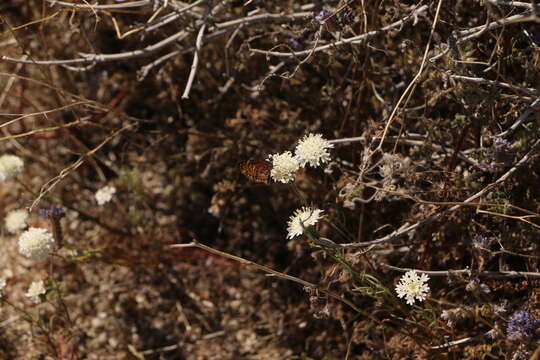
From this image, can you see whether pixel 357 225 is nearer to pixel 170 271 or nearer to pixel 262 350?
pixel 262 350

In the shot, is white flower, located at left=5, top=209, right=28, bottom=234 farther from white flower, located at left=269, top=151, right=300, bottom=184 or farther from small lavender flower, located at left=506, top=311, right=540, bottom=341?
small lavender flower, located at left=506, top=311, right=540, bottom=341

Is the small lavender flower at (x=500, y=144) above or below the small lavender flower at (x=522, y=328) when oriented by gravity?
above

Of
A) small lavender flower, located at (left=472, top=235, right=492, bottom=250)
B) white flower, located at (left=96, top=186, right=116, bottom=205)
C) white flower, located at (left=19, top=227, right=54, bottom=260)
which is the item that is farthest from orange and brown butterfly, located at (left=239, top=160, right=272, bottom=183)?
white flower, located at (left=96, top=186, right=116, bottom=205)

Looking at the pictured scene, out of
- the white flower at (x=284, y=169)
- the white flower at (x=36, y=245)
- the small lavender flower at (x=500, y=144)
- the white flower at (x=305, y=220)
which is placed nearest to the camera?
the white flower at (x=305, y=220)

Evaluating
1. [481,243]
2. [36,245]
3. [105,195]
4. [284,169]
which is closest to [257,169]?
[284,169]

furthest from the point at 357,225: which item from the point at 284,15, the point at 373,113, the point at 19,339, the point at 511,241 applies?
the point at 19,339

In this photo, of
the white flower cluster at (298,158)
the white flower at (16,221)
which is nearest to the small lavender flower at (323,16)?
the white flower cluster at (298,158)

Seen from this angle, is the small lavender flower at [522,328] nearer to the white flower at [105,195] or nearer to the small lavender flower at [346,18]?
the small lavender flower at [346,18]
